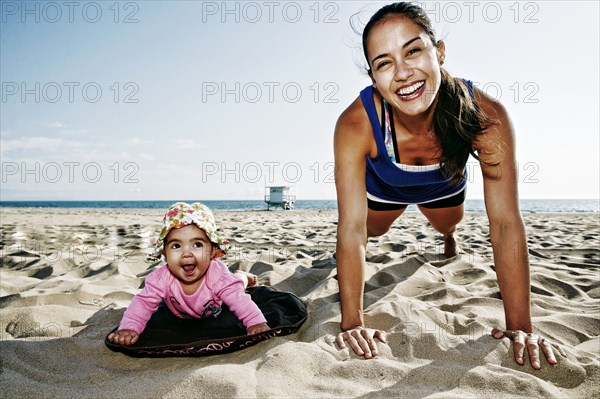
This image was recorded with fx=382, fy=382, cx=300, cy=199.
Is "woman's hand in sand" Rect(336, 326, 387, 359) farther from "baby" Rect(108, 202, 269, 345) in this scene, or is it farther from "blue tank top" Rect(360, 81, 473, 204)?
"blue tank top" Rect(360, 81, 473, 204)

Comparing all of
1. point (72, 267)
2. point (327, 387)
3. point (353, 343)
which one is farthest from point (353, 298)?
point (72, 267)

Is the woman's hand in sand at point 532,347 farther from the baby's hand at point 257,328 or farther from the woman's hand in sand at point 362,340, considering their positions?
the baby's hand at point 257,328

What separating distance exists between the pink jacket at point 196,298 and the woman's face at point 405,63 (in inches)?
55.5

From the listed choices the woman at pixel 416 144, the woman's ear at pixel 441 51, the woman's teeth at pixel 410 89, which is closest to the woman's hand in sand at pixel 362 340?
the woman at pixel 416 144

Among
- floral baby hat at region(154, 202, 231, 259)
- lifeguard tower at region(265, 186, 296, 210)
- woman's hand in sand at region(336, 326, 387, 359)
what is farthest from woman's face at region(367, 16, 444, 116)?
lifeguard tower at region(265, 186, 296, 210)

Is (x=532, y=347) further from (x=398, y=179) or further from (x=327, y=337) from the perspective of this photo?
(x=398, y=179)

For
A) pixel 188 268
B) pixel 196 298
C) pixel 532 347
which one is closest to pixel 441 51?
pixel 532 347

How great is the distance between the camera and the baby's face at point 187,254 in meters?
2.31

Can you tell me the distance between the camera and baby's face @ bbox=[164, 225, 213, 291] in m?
2.31

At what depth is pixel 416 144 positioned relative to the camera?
2342 millimetres

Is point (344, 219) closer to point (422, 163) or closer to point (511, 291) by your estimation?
point (422, 163)

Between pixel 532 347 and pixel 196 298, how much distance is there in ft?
6.07

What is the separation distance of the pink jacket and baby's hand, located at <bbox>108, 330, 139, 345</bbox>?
73 millimetres

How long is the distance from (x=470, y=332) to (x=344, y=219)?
2.91 ft
